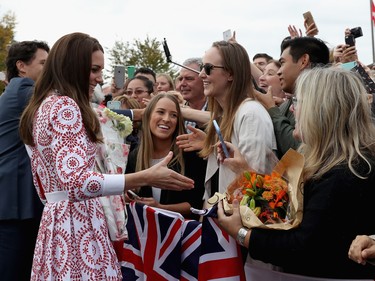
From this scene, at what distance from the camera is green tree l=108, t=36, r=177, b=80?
37781mm

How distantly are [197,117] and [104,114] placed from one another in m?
1.33

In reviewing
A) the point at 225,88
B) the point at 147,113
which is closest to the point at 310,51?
the point at 225,88

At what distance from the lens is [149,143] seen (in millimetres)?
5914

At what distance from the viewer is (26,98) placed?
16.2 feet

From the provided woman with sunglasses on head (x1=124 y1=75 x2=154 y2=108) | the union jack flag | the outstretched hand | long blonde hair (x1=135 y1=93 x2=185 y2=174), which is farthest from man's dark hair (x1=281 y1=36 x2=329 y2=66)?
woman with sunglasses on head (x1=124 y1=75 x2=154 y2=108)

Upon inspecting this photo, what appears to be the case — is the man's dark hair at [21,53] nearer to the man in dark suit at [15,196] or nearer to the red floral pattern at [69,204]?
the man in dark suit at [15,196]

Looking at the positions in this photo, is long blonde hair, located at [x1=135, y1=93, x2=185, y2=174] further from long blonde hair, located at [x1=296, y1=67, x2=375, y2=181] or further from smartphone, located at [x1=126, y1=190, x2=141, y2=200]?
long blonde hair, located at [x1=296, y1=67, x2=375, y2=181]

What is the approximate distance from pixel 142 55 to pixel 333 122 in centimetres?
3649

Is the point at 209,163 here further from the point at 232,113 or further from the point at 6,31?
the point at 6,31

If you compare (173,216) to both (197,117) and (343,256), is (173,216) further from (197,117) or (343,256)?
(343,256)

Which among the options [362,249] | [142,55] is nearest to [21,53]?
[362,249]

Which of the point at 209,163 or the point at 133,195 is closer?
the point at 209,163

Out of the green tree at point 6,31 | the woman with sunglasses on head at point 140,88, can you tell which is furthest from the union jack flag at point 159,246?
the green tree at point 6,31

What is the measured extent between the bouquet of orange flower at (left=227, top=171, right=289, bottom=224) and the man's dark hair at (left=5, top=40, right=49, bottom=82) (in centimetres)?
242
